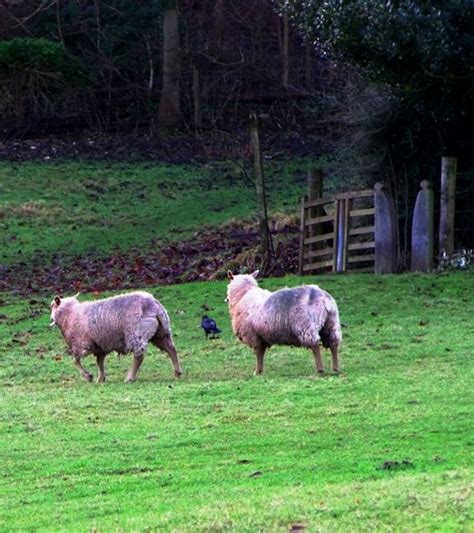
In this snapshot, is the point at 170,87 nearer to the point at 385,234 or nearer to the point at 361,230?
the point at 361,230

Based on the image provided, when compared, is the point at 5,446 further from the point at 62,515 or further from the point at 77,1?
the point at 77,1

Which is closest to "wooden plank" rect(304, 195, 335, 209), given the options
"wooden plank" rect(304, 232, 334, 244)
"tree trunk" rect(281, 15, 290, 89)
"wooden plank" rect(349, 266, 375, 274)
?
"wooden plank" rect(304, 232, 334, 244)

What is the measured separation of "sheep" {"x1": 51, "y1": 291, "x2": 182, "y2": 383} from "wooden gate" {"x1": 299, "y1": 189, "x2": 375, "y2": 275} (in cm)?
997

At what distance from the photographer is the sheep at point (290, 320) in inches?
624

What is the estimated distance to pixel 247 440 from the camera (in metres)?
12.6

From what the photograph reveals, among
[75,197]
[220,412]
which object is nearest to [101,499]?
[220,412]

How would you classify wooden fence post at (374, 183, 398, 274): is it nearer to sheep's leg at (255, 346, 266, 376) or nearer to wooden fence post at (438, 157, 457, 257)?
wooden fence post at (438, 157, 457, 257)

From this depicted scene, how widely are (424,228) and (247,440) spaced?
45.3ft

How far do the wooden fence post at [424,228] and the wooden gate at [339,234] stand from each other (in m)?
0.87

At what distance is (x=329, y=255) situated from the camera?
27781mm

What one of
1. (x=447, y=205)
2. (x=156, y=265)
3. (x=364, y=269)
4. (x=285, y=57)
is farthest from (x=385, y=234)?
(x=285, y=57)

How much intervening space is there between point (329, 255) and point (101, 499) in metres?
17.4

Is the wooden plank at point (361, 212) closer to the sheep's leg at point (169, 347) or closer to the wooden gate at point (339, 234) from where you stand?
the wooden gate at point (339, 234)

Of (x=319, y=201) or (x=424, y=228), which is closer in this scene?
(x=424, y=228)
